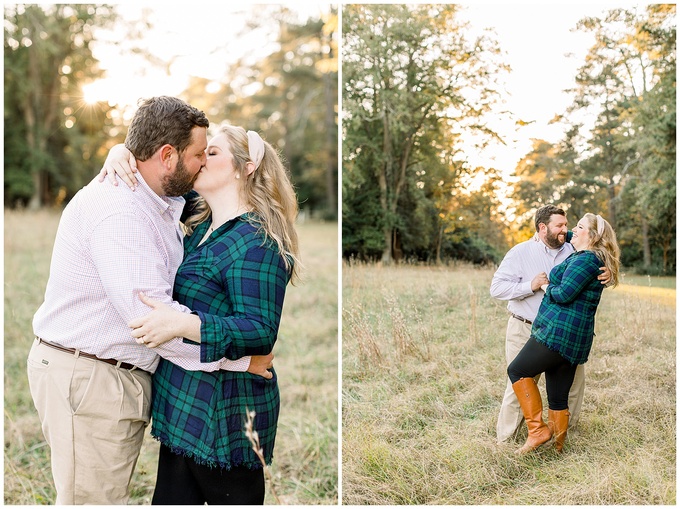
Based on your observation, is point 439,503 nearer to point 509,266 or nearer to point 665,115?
point 509,266

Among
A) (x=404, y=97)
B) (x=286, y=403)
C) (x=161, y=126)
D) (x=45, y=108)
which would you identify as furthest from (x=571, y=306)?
(x=45, y=108)

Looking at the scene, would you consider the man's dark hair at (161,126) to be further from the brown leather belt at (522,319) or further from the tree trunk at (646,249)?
the tree trunk at (646,249)

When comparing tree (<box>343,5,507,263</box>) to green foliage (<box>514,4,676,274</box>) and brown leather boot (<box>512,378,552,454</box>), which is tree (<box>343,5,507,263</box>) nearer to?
green foliage (<box>514,4,676,274</box>)

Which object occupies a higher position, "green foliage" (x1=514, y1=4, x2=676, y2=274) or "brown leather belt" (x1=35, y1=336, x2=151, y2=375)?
"green foliage" (x1=514, y1=4, x2=676, y2=274)

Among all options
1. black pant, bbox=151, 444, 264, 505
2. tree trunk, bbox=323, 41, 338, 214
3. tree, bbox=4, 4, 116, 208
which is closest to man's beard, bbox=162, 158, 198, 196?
black pant, bbox=151, 444, 264, 505

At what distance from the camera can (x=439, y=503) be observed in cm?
316

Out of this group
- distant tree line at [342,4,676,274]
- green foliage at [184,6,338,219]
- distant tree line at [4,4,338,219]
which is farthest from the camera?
green foliage at [184,6,338,219]

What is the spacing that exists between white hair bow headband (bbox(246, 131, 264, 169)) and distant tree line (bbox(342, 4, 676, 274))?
0.98 m

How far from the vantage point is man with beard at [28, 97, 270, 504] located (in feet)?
7.23

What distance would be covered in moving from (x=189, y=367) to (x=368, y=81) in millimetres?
1943

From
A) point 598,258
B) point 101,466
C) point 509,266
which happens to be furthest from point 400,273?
point 101,466

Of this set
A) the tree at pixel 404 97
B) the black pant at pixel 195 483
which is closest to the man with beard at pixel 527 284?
the tree at pixel 404 97

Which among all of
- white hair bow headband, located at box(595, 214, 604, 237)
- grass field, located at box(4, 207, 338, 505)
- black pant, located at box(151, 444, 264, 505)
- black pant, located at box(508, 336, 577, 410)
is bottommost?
grass field, located at box(4, 207, 338, 505)

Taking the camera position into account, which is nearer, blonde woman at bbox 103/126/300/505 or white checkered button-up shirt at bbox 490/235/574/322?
blonde woman at bbox 103/126/300/505
